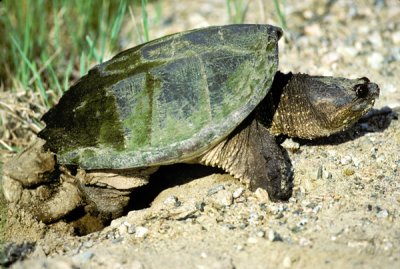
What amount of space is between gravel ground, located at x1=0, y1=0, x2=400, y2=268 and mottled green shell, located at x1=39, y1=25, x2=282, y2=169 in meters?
0.38

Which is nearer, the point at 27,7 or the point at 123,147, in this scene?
the point at 123,147

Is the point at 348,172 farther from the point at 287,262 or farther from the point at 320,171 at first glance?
the point at 287,262

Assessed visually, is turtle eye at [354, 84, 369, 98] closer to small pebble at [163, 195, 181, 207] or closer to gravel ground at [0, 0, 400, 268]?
gravel ground at [0, 0, 400, 268]

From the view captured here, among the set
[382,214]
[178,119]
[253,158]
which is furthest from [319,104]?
[178,119]

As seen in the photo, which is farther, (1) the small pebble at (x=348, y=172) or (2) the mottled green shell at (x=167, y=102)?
(1) the small pebble at (x=348, y=172)

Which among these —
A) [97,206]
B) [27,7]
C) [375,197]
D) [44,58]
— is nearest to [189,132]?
[97,206]

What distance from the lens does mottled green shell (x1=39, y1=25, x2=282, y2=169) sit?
2.98 meters

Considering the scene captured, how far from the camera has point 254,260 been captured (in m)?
2.53

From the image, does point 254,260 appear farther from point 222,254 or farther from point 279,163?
point 279,163

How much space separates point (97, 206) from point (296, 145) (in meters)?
1.42

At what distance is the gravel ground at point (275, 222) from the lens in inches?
100.0

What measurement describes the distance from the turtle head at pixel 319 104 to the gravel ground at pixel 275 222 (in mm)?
231

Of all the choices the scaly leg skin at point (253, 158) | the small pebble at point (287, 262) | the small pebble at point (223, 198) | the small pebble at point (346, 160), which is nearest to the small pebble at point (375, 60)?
the small pebble at point (346, 160)

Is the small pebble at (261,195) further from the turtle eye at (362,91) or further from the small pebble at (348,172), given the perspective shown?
the turtle eye at (362,91)
